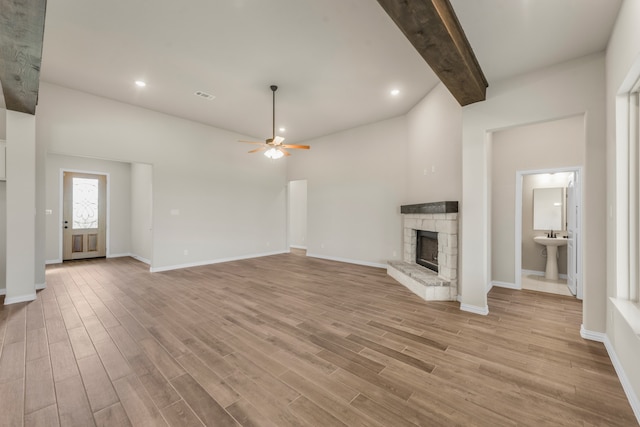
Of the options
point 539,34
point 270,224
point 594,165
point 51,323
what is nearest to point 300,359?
point 51,323

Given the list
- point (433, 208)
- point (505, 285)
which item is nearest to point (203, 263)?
point (433, 208)

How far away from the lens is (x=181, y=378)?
→ 6.70 feet

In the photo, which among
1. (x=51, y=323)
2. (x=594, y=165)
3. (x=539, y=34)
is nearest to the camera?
(x=539, y=34)

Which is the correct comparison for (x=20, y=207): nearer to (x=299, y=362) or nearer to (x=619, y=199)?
(x=299, y=362)

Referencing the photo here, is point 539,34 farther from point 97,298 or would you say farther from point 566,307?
point 97,298

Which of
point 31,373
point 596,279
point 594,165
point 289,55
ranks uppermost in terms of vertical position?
point 289,55

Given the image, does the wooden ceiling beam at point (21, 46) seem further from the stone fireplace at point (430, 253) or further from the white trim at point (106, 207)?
the stone fireplace at point (430, 253)

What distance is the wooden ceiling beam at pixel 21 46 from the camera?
1.81 meters

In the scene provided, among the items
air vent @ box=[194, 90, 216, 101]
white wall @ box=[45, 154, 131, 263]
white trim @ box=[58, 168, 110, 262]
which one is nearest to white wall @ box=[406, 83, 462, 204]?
air vent @ box=[194, 90, 216, 101]

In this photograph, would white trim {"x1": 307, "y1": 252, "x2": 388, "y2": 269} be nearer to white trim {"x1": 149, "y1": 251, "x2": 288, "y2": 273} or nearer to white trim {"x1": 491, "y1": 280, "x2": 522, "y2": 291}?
white trim {"x1": 149, "y1": 251, "x2": 288, "y2": 273}

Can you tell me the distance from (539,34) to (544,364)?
118 inches

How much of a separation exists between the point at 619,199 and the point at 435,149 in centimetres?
241

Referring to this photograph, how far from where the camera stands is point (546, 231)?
17.2 feet

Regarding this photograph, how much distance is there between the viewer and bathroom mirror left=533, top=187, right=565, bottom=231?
5172 millimetres
